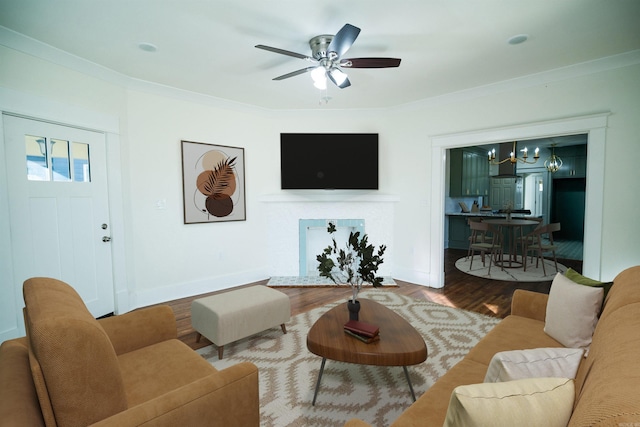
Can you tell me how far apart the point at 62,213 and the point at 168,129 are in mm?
1523

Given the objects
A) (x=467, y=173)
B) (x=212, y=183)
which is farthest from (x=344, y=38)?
(x=467, y=173)

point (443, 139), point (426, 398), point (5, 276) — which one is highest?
point (443, 139)

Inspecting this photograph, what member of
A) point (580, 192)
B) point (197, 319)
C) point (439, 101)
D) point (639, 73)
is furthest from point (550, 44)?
point (580, 192)

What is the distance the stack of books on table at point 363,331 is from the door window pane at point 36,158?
10.3 feet

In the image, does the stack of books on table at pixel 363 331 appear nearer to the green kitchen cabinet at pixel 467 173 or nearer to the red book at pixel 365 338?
the red book at pixel 365 338

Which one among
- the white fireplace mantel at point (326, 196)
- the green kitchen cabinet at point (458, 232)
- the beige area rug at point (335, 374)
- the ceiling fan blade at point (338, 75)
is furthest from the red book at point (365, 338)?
the green kitchen cabinet at point (458, 232)

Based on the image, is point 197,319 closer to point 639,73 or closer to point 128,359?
point 128,359

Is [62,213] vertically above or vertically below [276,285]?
above

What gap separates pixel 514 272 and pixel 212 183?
→ 5228 millimetres

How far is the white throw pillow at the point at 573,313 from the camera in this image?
1.67 metres

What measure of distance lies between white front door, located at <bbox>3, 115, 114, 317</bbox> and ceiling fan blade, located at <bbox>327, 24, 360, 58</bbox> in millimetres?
2765

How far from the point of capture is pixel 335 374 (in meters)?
2.28

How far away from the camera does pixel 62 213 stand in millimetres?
2998

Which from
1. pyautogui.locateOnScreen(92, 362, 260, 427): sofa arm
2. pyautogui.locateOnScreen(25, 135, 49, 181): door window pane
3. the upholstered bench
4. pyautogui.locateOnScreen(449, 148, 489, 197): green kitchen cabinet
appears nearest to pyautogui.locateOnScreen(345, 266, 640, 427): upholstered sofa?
pyautogui.locateOnScreen(92, 362, 260, 427): sofa arm
